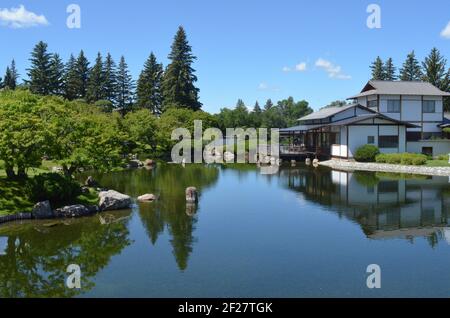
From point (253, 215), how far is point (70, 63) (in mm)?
50870

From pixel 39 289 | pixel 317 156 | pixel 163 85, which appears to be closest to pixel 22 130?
pixel 39 289

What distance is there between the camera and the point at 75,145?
20469 mm

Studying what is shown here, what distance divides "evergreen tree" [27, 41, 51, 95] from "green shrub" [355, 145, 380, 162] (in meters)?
37.8

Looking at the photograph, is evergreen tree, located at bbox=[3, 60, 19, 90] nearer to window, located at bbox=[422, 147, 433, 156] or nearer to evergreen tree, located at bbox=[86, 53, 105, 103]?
evergreen tree, located at bbox=[86, 53, 105, 103]

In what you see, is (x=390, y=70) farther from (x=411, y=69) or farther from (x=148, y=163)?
(x=148, y=163)

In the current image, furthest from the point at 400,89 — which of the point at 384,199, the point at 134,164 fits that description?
the point at 134,164

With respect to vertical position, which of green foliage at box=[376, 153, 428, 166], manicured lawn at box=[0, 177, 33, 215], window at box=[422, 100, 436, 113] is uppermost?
window at box=[422, 100, 436, 113]

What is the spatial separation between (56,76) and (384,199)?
46109mm

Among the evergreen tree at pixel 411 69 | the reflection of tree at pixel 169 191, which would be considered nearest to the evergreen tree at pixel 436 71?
the evergreen tree at pixel 411 69

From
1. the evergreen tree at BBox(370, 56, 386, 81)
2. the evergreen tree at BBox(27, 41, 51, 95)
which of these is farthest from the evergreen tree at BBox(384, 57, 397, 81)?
the evergreen tree at BBox(27, 41, 51, 95)

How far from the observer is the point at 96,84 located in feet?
197

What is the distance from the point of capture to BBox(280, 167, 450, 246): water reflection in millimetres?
15688
